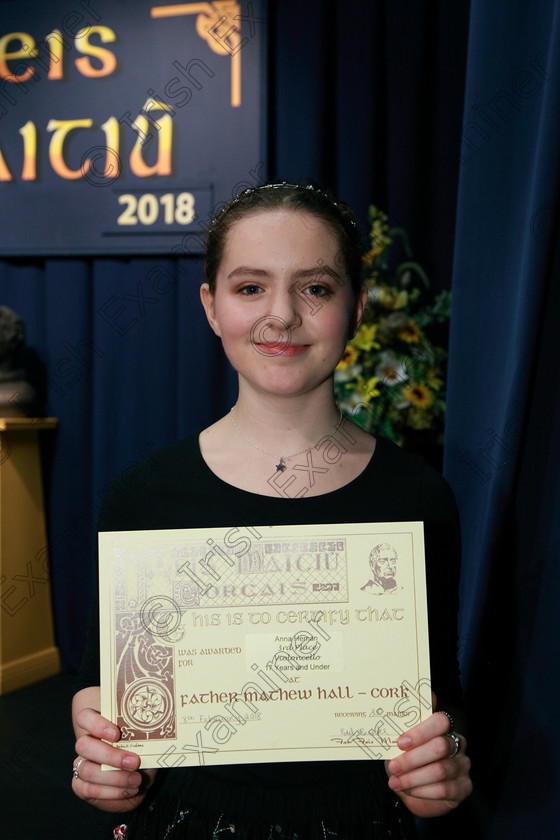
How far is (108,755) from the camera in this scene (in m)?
0.69

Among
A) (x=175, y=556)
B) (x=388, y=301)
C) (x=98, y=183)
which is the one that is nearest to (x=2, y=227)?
(x=98, y=183)

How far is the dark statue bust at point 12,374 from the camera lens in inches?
95.3

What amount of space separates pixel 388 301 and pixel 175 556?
1.31 metres

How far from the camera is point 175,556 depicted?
697 millimetres

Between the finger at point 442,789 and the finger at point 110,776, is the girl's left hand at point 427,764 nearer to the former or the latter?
the finger at point 442,789

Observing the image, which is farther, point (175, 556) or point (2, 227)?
point (2, 227)

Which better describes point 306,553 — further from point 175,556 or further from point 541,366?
point 541,366

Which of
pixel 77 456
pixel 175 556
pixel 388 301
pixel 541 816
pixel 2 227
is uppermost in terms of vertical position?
pixel 2 227

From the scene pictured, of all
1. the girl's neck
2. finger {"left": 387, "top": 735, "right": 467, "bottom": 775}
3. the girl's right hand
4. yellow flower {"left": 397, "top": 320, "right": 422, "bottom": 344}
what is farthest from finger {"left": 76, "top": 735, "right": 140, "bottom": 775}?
yellow flower {"left": 397, "top": 320, "right": 422, "bottom": 344}

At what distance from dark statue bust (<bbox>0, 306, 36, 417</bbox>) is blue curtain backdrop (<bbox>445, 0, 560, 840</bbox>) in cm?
165

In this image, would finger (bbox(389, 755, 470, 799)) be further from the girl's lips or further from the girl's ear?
the girl's ear

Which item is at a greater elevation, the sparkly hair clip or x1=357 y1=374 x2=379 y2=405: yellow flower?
the sparkly hair clip

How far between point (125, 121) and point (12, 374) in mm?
974

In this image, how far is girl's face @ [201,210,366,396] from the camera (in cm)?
81
